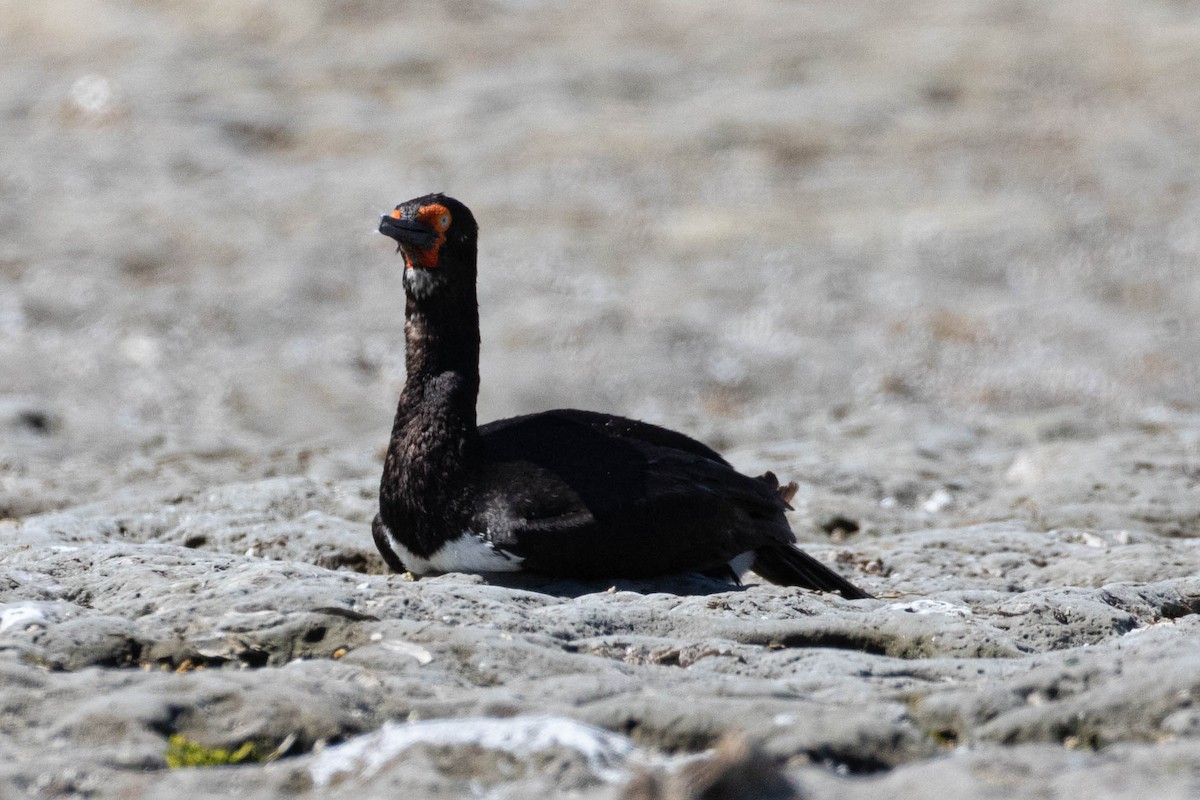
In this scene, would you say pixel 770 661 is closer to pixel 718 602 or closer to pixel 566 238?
pixel 718 602

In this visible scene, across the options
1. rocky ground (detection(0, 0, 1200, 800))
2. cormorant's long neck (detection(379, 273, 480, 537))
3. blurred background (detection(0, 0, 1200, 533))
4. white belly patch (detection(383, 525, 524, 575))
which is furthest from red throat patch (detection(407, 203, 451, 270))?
blurred background (detection(0, 0, 1200, 533))

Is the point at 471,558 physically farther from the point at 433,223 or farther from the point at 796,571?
the point at 796,571

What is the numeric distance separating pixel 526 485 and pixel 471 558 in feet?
1.14

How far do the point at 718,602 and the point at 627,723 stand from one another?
1.64m

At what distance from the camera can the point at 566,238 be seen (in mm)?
15078

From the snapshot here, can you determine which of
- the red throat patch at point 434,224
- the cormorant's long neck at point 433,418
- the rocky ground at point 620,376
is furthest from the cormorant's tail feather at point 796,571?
the red throat patch at point 434,224

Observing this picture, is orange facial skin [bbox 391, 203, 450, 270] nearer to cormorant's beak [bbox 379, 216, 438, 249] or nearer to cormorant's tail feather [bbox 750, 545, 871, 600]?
cormorant's beak [bbox 379, 216, 438, 249]

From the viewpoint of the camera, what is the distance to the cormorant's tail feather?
6.25 meters

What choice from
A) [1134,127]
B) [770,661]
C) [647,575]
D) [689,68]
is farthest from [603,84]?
[770,661]

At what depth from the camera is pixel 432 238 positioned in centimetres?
611

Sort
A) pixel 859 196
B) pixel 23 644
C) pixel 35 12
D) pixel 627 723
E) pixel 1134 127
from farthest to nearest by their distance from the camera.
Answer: pixel 35 12
pixel 1134 127
pixel 859 196
pixel 23 644
pixel 627 723

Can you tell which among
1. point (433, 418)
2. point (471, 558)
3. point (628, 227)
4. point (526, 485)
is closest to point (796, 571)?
point (526, 485)

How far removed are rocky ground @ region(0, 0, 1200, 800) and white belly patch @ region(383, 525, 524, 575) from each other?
0.33 ft

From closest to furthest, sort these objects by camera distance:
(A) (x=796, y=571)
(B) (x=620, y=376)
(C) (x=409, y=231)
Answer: (C) (x=409, y=231), (A) (x=796, y=571), (B) (x=620, y=376)
